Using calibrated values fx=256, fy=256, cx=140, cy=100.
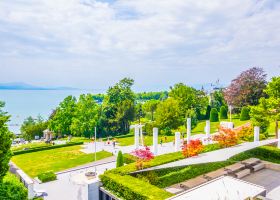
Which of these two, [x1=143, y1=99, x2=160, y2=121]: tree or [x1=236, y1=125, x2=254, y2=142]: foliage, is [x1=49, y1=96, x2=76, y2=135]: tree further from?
[x1=236, y1=125, x2=254, y2=142]: foliage

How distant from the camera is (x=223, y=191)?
10812 millimetres

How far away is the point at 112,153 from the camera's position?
1081 inches

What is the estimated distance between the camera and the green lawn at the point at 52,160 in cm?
2354

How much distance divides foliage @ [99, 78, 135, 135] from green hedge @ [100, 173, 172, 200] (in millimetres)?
29955

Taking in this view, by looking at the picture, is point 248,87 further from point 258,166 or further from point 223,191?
point 223,191

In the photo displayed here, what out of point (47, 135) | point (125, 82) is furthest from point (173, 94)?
point (47, 135)

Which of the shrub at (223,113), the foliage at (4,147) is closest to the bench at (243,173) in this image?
the foliage at (4,147)

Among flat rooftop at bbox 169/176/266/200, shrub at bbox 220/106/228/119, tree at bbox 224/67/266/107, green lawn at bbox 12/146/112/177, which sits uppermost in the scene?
tree at bbox 224/67/266/107

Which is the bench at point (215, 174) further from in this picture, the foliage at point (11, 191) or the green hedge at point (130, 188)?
the foliage at point (11, 191)

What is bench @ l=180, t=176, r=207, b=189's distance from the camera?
14.2 meters

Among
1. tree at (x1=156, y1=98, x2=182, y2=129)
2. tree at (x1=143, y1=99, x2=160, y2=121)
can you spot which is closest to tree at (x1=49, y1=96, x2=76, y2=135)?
tree at (x1=156, y1=98, x2=182, y2=129)

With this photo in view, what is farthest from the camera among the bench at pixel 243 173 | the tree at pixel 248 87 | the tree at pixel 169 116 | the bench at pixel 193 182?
the tree at pixel 248 87

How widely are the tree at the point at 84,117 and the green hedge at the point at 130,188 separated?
24.7 meters

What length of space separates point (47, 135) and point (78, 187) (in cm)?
2527
